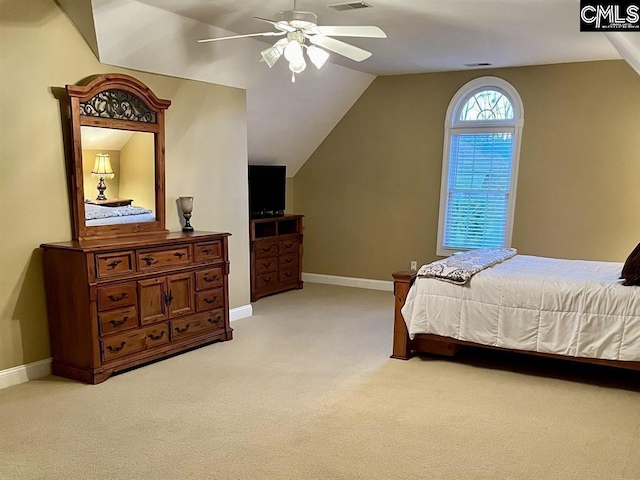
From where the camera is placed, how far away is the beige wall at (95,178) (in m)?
3.86

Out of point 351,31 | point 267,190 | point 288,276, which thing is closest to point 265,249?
point 288,276

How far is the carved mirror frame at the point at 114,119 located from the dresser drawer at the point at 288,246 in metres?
2.08

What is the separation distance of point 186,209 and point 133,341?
4.15 feet

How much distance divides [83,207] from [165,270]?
734 mm

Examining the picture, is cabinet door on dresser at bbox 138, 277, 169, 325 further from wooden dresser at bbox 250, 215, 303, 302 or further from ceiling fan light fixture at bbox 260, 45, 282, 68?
wooden dresser at bbox 250, 215, 303, 302

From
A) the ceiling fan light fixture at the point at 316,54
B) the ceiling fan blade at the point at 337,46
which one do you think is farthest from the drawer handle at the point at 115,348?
the ceiling fan blade at the point at 337,46

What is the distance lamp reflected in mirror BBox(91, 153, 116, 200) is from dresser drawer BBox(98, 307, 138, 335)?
2.85 ft

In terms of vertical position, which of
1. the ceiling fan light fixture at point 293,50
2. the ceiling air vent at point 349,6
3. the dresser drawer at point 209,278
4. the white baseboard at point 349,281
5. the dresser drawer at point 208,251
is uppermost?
the ceiling air vent at point 349,6

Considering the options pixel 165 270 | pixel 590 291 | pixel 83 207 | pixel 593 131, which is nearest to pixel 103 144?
pixel 83 207

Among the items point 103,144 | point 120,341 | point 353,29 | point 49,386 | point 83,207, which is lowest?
point 49,386

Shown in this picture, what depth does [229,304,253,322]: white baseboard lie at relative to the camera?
5263 mm

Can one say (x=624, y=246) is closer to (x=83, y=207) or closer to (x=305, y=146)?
(x=305, y=146)

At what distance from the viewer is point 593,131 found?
18.1 feet

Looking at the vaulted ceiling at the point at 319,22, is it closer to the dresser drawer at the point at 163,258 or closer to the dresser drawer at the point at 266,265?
the dresser drawer at the point at 266,265
